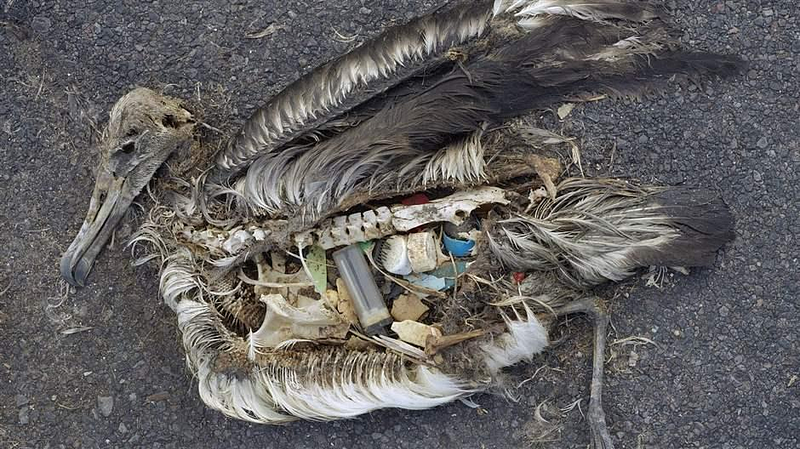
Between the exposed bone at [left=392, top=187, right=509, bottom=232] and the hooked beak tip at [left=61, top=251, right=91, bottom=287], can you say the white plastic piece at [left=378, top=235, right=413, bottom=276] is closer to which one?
the exposed bone at [left=392, top=187, right=509, bottom=232]

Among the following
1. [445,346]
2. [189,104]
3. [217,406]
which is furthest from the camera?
[189,104]

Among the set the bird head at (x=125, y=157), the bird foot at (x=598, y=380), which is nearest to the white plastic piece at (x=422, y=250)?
the bird foot at (x=598, y=380)

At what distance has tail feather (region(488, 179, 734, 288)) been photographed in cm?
314

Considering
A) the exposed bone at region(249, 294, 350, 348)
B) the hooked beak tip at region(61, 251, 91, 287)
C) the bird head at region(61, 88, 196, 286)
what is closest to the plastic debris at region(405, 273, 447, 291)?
the exposed bone at region(249, 294, 350, 348)

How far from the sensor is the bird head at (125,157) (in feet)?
11.2

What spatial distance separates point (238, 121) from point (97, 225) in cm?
85

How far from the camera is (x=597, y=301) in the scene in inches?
129

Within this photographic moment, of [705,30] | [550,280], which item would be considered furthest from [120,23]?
[705,30]

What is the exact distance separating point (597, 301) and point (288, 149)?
4.98 feet

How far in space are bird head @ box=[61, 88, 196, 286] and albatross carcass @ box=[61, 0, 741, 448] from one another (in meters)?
0.01

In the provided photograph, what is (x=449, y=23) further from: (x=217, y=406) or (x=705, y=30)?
(x=217, y=406)

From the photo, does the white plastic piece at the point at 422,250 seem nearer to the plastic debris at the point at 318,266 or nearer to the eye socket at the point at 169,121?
the plastic debris at the point at 318,266

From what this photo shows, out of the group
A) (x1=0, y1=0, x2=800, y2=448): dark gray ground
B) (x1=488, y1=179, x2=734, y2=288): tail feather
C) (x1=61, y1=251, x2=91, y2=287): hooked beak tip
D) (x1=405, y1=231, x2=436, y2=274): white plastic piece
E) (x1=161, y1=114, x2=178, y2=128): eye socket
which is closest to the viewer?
(x1=488, y1=179, x2=734, y2=288): tail feather

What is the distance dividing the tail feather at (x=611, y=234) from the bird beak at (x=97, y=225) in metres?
1.76
